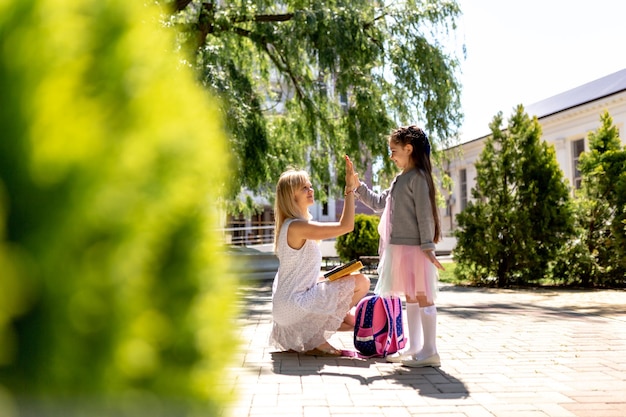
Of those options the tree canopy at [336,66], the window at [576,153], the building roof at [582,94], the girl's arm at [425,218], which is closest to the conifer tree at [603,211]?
the tree canopy at [336,66]

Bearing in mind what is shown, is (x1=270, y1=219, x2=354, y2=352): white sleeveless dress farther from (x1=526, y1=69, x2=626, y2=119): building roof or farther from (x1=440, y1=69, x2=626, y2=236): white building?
(x1=526, y1=69, x2=626, y2=119): building roof

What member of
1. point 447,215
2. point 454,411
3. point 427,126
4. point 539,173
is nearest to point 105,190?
point 454,411

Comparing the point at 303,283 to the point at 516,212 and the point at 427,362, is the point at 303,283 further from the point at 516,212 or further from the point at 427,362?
the point at 516,212

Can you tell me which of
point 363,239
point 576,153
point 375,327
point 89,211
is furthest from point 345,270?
point 576,153

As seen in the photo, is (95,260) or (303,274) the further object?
(303,274)

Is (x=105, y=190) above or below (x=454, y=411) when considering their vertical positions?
above

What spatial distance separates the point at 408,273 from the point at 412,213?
19.6 inches

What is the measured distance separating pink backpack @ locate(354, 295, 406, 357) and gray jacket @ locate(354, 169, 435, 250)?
608mm

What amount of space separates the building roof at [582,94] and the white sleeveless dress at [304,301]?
952 inches

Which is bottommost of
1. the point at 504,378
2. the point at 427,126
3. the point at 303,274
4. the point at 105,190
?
the point at 504,378

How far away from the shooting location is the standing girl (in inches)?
195

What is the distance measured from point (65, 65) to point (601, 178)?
49.7ft

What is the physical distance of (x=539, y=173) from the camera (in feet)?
46.0

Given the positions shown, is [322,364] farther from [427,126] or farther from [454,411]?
[427,126]
